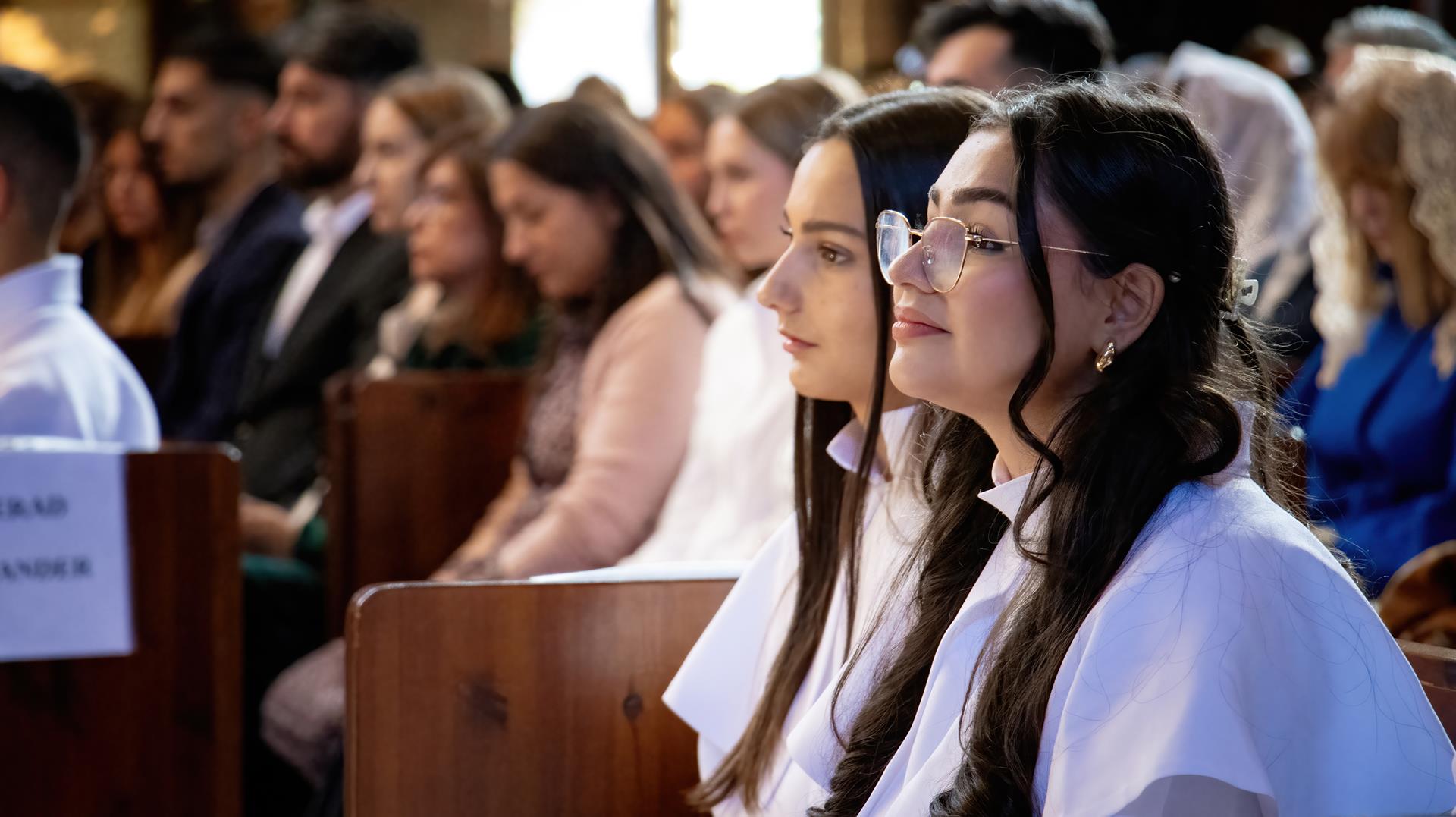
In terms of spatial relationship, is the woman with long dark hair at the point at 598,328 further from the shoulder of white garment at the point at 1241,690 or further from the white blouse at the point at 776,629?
the shoulder of white garment at the point at 1241,690

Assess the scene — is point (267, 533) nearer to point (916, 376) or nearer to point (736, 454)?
point (736, 454)

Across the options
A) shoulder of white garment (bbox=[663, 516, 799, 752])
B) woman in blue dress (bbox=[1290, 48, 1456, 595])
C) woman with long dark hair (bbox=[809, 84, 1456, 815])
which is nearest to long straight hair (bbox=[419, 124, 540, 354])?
woman in blue dress (bbox=[1290, 48, 1456, 595])

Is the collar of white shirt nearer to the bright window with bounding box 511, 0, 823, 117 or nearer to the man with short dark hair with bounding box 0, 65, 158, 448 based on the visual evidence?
the man with short dark hair with bounding box 0, 65, 158, 448

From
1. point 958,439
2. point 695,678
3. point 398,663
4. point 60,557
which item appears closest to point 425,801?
point 398,663

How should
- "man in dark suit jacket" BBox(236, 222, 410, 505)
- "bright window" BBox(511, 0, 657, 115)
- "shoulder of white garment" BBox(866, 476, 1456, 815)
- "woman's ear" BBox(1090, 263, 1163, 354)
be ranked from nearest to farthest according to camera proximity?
"shoulder of white garment" BBox(866, 476, 1456, 815), "woman's ear" BBox(1090, 263, 1163, 354), "man in dark suit jacket" BBox(236, 222, 410, 505), "bright window" BBox(511, 0, 657, 115)

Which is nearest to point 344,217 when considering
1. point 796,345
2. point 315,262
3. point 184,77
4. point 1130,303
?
point 315,262

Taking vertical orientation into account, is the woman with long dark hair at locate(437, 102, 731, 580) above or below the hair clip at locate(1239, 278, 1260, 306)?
below

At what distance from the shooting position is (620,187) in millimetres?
2906

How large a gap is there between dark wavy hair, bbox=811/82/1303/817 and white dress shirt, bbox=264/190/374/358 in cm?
291

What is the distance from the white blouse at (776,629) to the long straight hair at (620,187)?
4.22 ft

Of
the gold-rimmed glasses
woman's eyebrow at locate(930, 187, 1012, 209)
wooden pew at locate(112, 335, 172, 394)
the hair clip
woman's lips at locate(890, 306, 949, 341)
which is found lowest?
wooden pew at locate(112, 335, 172, 394)

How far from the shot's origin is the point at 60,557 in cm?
209

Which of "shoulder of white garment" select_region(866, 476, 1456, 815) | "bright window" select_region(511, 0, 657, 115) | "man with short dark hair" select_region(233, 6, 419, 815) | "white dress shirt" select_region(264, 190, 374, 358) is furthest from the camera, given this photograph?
"bright window" select_region(511, 0, 657, 115)

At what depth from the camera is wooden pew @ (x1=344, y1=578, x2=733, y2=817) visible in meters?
1.53
